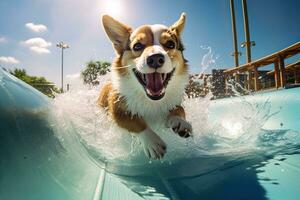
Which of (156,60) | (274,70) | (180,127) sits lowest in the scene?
(180,127)

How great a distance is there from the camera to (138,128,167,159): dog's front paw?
220 centimetres

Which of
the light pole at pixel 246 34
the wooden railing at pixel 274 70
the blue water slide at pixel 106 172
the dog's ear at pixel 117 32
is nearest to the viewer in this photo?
the blue water slide at pixel 106 172

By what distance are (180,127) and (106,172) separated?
701mm

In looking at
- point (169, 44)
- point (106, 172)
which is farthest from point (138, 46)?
point (106, 172)

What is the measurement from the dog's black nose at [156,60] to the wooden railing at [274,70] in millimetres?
2976

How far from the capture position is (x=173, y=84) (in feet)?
9.37

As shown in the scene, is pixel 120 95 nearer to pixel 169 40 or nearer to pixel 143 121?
pixel 143 121

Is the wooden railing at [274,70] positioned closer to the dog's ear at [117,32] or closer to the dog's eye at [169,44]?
the dog's eye at [169,44]

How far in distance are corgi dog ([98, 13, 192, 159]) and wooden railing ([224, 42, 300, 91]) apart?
260cm

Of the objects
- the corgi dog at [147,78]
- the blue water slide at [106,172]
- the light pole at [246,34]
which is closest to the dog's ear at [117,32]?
the corgi dog at [147,78]

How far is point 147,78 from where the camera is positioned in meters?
2.54

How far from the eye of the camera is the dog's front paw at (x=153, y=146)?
7.20ft

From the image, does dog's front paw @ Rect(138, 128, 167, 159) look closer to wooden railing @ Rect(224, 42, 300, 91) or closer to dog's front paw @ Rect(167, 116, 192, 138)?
dog's front paw @ Rect(167, 116, 192, 138)

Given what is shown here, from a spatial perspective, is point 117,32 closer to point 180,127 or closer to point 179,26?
point 179,26
